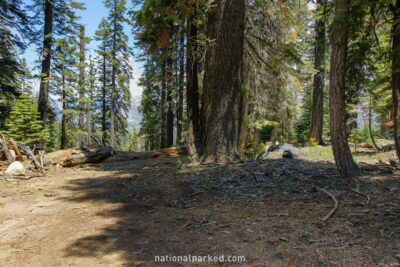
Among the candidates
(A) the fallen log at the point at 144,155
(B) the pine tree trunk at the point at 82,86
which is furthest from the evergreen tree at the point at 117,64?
(A) the fallen log at the point at 144,155

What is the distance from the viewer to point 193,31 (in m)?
7.77

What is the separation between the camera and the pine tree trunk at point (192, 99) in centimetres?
745

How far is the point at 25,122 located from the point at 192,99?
1059 centimetres

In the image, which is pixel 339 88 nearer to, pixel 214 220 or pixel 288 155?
pixel 214 220

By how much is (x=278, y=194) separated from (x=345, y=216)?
3.94ft

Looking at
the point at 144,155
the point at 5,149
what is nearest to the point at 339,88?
the point at 144,155

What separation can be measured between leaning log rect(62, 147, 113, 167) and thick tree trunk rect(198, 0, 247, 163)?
561 cm

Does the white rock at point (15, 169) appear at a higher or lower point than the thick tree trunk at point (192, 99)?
lower

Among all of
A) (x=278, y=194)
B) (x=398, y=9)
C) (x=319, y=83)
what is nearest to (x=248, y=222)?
(x=278, y=194)

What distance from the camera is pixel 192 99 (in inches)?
306

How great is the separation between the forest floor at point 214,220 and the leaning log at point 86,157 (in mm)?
3412

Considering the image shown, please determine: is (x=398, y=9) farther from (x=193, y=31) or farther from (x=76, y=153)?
(x=76, y=153)

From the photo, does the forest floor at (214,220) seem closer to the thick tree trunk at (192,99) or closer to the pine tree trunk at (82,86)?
the thick tree trunk at (192,99)

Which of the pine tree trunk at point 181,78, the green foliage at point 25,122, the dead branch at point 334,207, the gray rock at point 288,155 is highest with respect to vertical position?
the pine tree trunk at point 181,78
